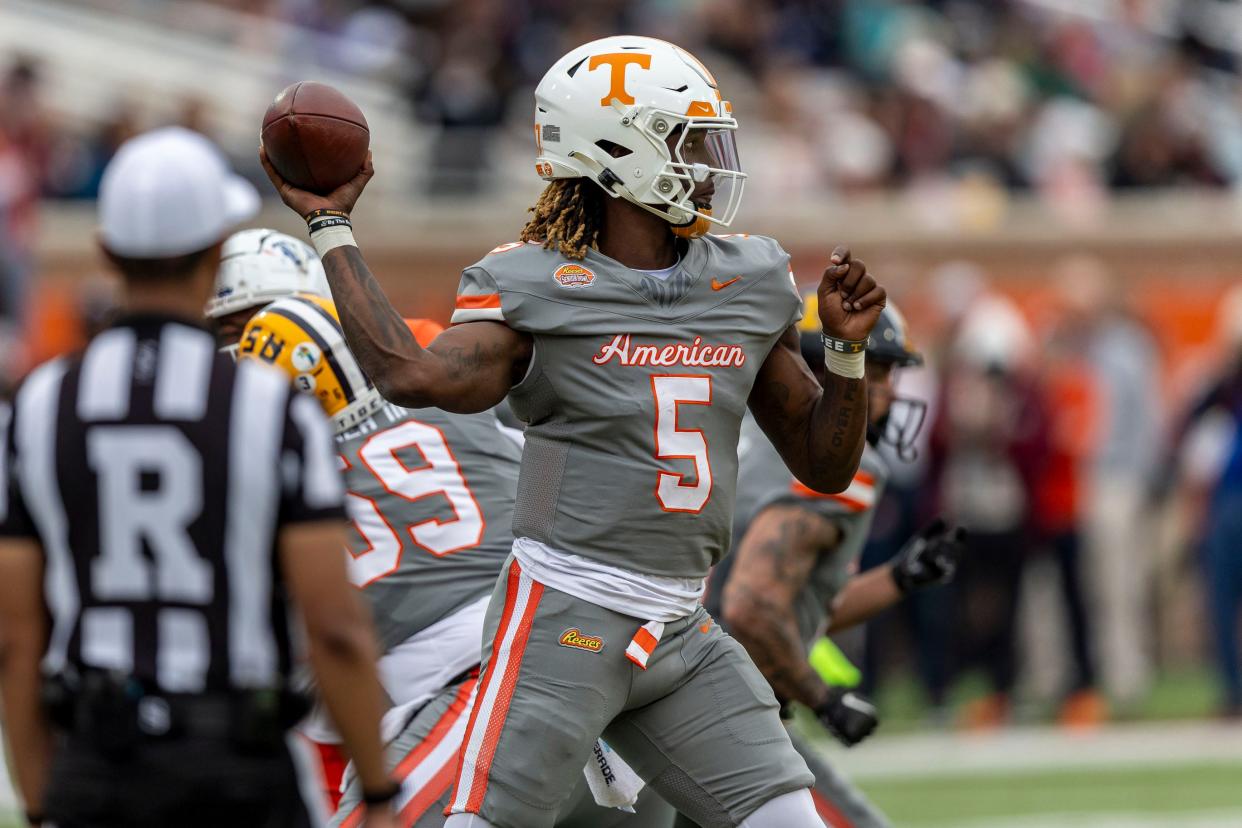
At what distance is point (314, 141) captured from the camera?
429 centimetres

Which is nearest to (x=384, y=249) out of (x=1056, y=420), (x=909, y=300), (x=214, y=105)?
(x=214, y=105)

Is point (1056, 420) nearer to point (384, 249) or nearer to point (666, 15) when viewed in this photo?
point (384, 249)

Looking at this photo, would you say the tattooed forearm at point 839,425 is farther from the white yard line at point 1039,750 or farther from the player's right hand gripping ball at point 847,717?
the white yard line at point 1039,750

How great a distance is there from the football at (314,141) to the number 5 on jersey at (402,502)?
100cm

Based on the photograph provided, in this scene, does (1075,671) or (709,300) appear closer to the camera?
(709,300)

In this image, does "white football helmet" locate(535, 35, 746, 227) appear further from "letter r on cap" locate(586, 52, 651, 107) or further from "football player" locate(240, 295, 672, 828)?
"football player" locate(240, 295, 672, 828)

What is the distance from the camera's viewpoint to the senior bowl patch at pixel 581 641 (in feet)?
14.1

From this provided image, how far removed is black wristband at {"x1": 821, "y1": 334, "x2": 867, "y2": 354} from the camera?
448cm

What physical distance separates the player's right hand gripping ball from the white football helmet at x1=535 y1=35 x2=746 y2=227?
141 cm

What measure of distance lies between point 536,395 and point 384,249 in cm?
1069

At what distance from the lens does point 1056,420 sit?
12.3 meters

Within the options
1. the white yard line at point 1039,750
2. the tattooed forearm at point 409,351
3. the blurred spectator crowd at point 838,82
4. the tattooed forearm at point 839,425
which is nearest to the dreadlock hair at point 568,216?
the tattooed forearm at point 409,351

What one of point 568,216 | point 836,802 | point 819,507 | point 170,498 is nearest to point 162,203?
point 170,498

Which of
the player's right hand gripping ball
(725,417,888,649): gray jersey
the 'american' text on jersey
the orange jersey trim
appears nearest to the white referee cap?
the orange jersey trim
